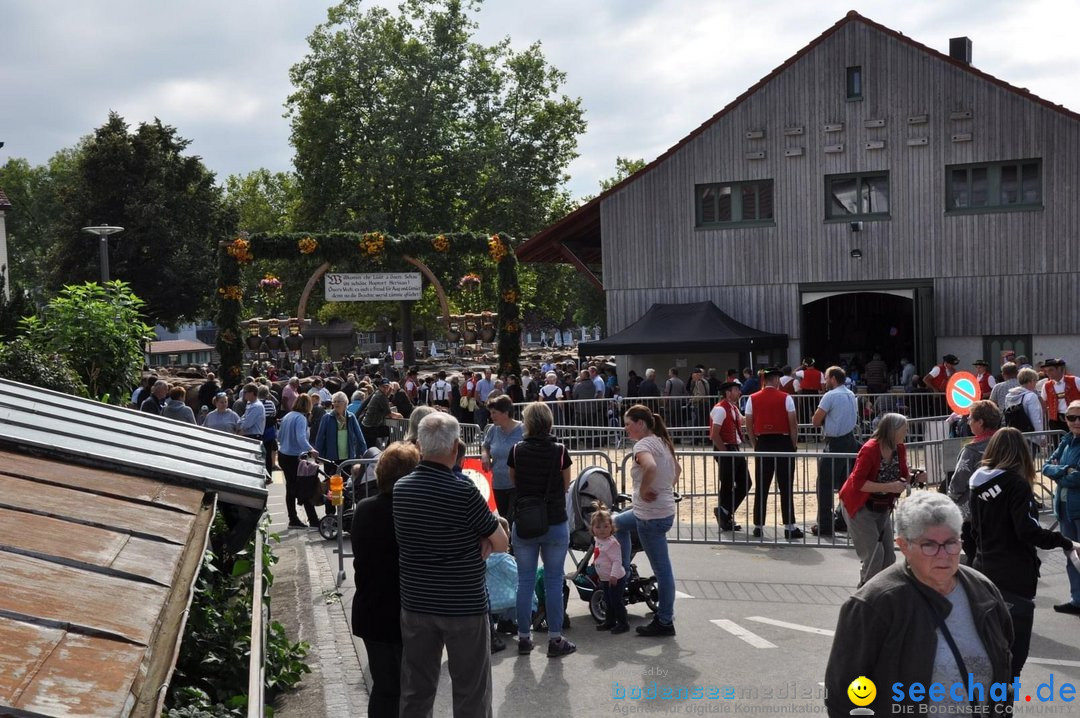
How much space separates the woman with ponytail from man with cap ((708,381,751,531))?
367 cm

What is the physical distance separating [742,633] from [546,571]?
1.64 meters

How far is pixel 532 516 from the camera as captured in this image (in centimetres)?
791

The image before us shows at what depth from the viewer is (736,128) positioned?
96.5 ft

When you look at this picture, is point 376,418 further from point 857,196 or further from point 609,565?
point 857,196

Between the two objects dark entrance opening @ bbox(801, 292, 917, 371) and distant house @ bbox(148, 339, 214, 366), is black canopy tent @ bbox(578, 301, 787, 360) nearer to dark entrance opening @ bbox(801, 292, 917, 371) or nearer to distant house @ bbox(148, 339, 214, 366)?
dark entrance opening @ bbox(801, 292, 917, 371)

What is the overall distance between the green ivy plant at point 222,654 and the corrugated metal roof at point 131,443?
0.57 m

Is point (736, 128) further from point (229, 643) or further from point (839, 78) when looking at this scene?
point (229, 643)

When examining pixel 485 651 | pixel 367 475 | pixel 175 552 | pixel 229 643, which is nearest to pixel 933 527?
pixel 485 651

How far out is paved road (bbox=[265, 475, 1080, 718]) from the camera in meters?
7.07

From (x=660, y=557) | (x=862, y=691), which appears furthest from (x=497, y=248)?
(x=862, y=691)

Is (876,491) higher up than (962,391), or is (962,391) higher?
(962,391)

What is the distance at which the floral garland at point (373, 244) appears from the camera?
2762 centimetres

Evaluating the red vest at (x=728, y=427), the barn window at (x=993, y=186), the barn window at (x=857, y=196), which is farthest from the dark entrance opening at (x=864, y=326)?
the red vest at (x=728, y=427)

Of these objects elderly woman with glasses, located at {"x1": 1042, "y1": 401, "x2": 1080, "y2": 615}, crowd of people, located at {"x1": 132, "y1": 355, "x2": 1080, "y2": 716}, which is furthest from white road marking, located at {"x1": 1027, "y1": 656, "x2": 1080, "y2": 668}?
elderly woman with glasses, located at {"x1": 1042, "y1": 401, "x2": 1080, "y2": 615}
